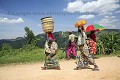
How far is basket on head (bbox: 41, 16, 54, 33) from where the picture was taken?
10062mm

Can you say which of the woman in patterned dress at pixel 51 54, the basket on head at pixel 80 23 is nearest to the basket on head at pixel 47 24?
the woman in patterned dress at pixel 51 54

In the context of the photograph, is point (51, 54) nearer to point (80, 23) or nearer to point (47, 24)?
point (47, 24)

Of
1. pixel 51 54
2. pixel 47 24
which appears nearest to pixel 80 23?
pixel 47 24

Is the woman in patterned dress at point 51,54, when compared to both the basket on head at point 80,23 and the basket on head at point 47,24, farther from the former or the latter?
the basket on head at point 80,23

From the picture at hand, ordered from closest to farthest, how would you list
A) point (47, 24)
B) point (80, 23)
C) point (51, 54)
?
point (80, 23)
point (47, 24)
point (51, 54)

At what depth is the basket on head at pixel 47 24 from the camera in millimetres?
10062

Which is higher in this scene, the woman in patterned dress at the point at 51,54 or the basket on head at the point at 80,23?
the basket on head at the point at 80,23

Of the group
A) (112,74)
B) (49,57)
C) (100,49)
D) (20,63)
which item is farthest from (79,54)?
(100,49)

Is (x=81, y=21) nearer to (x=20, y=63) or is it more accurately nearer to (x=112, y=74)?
(x=112, y=74)

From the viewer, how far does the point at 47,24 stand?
10070mm

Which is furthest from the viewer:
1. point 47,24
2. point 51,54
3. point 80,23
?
point 51,54

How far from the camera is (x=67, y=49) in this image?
45.4 ft

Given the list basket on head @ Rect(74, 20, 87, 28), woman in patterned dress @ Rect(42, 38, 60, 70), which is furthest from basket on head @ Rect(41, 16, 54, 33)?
basket on head @ Rect(74, 20, 87, 28)

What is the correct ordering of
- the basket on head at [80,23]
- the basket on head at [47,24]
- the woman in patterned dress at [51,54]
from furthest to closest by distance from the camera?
the woman in patterned dress at [51,54] → the basket on head at [47,24] → the basket on head at [80,23]
